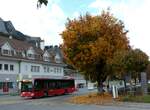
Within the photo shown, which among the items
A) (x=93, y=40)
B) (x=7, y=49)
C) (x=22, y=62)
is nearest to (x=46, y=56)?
(x=22, y=62)

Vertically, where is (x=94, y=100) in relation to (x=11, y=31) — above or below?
below

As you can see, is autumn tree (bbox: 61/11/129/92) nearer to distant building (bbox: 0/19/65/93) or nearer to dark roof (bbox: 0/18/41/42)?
distant building (bbox: 0/19/65/93)

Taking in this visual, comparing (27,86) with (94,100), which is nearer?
(94,100)

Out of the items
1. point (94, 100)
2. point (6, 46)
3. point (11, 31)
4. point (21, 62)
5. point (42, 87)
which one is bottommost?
point (94, 100)

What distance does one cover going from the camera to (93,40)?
43.6 meters

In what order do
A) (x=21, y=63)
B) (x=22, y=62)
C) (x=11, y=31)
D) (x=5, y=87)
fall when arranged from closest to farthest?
(x=5, y=87), (x=21, y=63), (x=22, y=62), (x=11, y=31)

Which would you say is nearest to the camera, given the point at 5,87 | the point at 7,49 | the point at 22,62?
the point at 5,87

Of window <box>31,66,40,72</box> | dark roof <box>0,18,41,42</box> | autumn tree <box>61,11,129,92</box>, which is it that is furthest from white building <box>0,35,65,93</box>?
autumn tree <box>61,11,129,92</box>

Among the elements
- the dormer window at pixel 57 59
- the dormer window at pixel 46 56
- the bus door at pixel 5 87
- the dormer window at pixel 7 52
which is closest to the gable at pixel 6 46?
the dormer window at pixel 7 52

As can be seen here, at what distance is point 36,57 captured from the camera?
86.9 m

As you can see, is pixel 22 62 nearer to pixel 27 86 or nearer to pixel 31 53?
pixel 31 53

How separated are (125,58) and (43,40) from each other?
61099 millimetres

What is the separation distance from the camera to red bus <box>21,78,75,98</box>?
52031mm

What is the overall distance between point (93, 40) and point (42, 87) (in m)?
13.9
